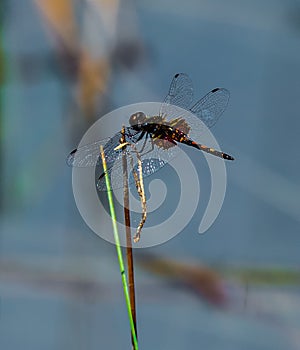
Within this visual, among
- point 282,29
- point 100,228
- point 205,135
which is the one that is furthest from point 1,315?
point 205,135

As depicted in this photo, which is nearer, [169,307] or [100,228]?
[100,228]

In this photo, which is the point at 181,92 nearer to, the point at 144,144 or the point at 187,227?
the point at 144,144

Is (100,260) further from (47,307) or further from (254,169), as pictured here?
(254,169)

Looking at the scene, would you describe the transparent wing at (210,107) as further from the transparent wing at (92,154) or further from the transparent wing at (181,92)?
the transparent wing at (92,154)

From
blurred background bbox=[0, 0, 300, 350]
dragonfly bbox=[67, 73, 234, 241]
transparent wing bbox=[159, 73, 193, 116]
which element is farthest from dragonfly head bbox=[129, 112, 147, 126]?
blurred background bbox=[0, 0, 300, 350]

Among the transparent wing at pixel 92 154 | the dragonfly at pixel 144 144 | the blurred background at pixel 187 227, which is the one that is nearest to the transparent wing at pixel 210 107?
the dragonfly at pixel 144 144

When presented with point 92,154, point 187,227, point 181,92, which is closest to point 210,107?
point 181,92
